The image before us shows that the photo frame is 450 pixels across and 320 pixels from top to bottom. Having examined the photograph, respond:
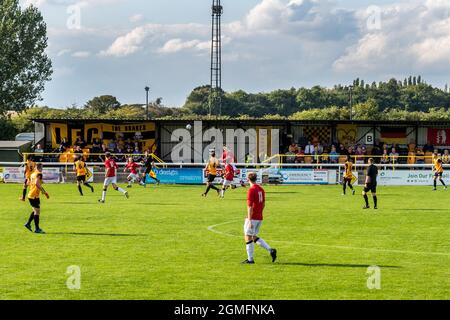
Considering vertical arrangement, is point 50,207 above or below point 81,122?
below

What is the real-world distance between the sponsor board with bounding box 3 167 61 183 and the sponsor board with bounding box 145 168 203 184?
5855 mm

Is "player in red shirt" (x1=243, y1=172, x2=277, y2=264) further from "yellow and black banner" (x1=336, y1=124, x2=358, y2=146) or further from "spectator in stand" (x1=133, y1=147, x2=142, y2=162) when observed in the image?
"yellow and black banner" (x1=336, y1=124, x2=358, y2=146)

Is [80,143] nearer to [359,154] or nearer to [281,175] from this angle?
[281,175]

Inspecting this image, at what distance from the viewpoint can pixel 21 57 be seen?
259ft

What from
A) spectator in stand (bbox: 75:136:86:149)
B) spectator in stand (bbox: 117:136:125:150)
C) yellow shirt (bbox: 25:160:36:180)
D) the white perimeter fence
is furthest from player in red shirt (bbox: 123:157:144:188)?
yellow shirt (bbox: 25:160:36:180)

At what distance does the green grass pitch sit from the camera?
45.8ft

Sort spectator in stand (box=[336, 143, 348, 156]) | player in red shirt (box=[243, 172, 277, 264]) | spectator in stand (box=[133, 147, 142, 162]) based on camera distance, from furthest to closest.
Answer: spectator in stand (box=[336, 143, 348, 156]), spectator in stand (box=[133, 147, 142, 162]), player in red shirt (box=[243, 172, 277, 264])

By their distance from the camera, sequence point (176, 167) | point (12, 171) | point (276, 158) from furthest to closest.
→ point (276, 158) → point (176, 167) → point (12, 171)

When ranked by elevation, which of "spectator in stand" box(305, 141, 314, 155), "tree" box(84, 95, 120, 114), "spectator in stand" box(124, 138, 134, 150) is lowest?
"spectator in stand" box(305, 141, 314, 155)
